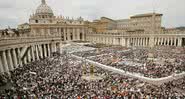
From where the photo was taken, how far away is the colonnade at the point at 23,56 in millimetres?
31470

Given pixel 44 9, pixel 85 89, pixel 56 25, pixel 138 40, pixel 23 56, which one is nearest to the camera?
pixel 85 89

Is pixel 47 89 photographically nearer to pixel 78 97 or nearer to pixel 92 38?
pixel 78 97

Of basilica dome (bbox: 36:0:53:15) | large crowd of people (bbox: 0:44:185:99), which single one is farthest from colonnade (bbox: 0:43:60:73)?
basilica dome (bbox: 36:0:53:15)

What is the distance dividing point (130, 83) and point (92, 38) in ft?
272

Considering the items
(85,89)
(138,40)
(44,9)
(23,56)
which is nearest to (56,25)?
(44,9)

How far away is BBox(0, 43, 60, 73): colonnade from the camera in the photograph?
103ft

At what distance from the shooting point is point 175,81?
2381 cm

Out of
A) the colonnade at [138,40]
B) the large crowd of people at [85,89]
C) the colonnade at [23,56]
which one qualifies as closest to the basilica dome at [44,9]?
the colonnade at [138,40]

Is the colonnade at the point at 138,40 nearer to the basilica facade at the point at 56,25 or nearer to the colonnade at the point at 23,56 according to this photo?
the basilica facade at the point at 56,25

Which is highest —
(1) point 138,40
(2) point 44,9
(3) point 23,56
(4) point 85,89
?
(2) point 44,9

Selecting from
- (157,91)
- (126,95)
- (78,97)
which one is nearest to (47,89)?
(78,97)

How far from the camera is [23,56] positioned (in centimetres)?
3894

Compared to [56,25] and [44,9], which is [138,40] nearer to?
[56,25]

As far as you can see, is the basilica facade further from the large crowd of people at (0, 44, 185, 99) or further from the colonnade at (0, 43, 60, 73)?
the large crowd of people at (0, 44, 185, 99)
